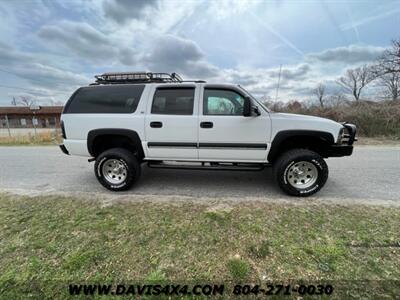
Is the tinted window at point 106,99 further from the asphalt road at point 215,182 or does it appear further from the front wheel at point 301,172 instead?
the front wheel at point 301,172

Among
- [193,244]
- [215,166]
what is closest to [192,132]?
[215,166]

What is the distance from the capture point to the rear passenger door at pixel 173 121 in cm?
397

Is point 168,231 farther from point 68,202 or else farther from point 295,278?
point 68,202

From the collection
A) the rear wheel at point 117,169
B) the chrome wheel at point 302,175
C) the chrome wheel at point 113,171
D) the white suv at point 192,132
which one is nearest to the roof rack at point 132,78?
the white suv at point 192,132

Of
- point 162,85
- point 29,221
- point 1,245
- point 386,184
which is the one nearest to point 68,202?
point 29,221

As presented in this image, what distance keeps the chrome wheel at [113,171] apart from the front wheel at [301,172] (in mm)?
2959

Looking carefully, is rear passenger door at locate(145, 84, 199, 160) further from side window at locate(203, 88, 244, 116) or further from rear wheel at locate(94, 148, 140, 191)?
rear wheel at locate(94, 148, 140, 191)

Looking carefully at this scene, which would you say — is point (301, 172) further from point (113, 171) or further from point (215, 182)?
point (113, 171)

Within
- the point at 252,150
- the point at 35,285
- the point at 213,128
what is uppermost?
the point at 213,128

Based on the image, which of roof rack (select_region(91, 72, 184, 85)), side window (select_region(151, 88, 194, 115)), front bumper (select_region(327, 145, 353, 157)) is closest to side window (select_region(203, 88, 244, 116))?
side window (select_region(151, 88, 194, 115))

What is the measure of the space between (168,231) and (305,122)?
2899mm

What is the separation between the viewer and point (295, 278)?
204cm

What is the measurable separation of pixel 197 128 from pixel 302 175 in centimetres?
212

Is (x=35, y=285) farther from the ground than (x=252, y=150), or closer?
closer
